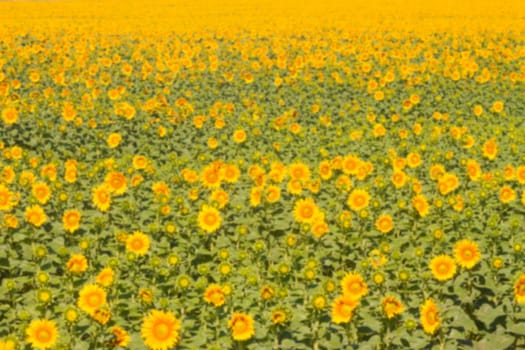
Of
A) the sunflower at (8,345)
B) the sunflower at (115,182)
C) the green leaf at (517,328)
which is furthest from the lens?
the sunflower at (115,182)

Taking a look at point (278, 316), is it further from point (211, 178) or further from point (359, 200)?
point (211, 178)

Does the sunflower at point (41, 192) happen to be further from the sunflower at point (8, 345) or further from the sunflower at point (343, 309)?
the sunflower at point (343, 309)

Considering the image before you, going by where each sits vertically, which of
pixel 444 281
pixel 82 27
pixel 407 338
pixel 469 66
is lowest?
pixel 407 338

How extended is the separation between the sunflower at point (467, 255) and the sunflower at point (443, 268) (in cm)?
11

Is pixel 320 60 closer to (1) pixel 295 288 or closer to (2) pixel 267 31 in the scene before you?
(2) pixel 267 31

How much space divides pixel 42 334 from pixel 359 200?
11.2 ft

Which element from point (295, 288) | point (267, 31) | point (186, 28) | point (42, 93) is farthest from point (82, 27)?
point (295, 288)

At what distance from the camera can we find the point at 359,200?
620cm

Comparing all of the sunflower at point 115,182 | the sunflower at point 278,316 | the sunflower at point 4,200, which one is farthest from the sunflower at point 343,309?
the sunflower at point 4,200

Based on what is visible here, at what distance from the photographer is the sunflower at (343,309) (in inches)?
157

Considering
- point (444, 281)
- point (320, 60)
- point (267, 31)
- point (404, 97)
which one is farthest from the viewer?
point (267, 31)

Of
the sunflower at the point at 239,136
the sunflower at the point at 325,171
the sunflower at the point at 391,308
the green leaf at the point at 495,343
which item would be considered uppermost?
the sunflower at the point at 239,136

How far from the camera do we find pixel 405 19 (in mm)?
25172

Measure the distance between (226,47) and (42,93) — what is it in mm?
6930
